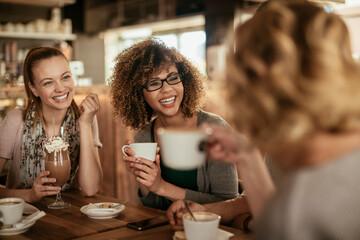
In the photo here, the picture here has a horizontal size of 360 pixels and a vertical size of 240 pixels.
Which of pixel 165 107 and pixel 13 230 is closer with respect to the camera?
pixel 13 230

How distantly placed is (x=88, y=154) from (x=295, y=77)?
63.7 inches

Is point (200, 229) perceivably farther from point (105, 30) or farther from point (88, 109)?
point (105, 30)

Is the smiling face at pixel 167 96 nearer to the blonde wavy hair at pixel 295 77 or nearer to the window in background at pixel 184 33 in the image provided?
the blonde wavy hair at pixel 295 77

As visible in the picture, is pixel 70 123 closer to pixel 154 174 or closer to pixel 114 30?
pixel 154 174

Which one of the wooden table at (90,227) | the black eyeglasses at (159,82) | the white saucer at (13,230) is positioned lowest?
the wooden table at (90,227)

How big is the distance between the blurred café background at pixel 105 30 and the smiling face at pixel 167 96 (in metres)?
1.50

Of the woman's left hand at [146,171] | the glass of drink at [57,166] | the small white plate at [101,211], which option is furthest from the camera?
the glass of drink at [57,166]

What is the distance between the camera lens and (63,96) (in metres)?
2.31

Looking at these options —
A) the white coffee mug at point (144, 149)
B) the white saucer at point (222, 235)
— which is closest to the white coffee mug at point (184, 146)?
the white saucer at point (222, 235)

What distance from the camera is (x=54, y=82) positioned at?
231 centimetres

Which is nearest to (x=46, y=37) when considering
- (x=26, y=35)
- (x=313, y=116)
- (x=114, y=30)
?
(x=26, y=35)

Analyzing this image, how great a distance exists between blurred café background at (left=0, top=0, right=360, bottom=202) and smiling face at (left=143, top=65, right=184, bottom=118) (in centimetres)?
150

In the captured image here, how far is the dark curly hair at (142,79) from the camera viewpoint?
6.99 feet

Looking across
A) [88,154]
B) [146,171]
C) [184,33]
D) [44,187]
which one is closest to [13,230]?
[44,187]
